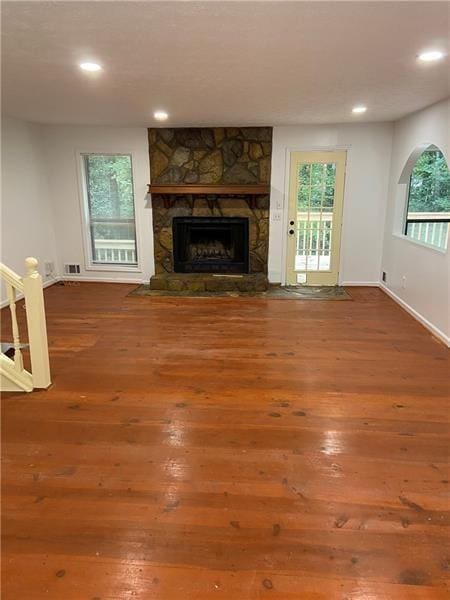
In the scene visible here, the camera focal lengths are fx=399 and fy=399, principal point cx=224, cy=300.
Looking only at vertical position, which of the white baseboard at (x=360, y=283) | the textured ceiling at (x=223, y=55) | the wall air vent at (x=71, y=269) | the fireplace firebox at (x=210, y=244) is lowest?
the white baseboard at (x=360, y=283)

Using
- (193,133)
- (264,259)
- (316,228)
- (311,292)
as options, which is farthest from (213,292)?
(193,133)

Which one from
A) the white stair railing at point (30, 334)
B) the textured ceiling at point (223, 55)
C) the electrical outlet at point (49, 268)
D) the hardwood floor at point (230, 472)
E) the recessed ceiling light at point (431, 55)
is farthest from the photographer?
the electrical outlet at point (49, 268)

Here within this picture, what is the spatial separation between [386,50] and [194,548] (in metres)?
3.02

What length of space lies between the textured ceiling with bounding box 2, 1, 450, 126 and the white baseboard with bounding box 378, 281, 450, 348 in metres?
2.31

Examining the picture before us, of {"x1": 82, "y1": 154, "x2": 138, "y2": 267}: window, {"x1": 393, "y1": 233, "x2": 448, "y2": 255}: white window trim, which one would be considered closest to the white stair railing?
{"x1": 82, "y1": 154, "x2": 138, "y2": 267}: window

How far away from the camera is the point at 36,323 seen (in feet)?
9.52

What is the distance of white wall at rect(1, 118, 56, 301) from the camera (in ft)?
17.2

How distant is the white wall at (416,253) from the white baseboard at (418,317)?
0.04 ft

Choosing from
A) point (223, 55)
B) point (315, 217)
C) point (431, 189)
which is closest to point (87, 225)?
point (315, 217)

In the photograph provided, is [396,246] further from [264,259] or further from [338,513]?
[338,513]

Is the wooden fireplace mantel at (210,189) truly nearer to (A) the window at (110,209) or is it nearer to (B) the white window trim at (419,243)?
(A) the window at (110,209)

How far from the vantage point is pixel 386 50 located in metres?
2.55

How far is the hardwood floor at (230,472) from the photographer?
1.61 m

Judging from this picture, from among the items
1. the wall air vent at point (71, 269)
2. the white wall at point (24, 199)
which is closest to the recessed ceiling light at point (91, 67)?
the white wall at point (24, 199)
